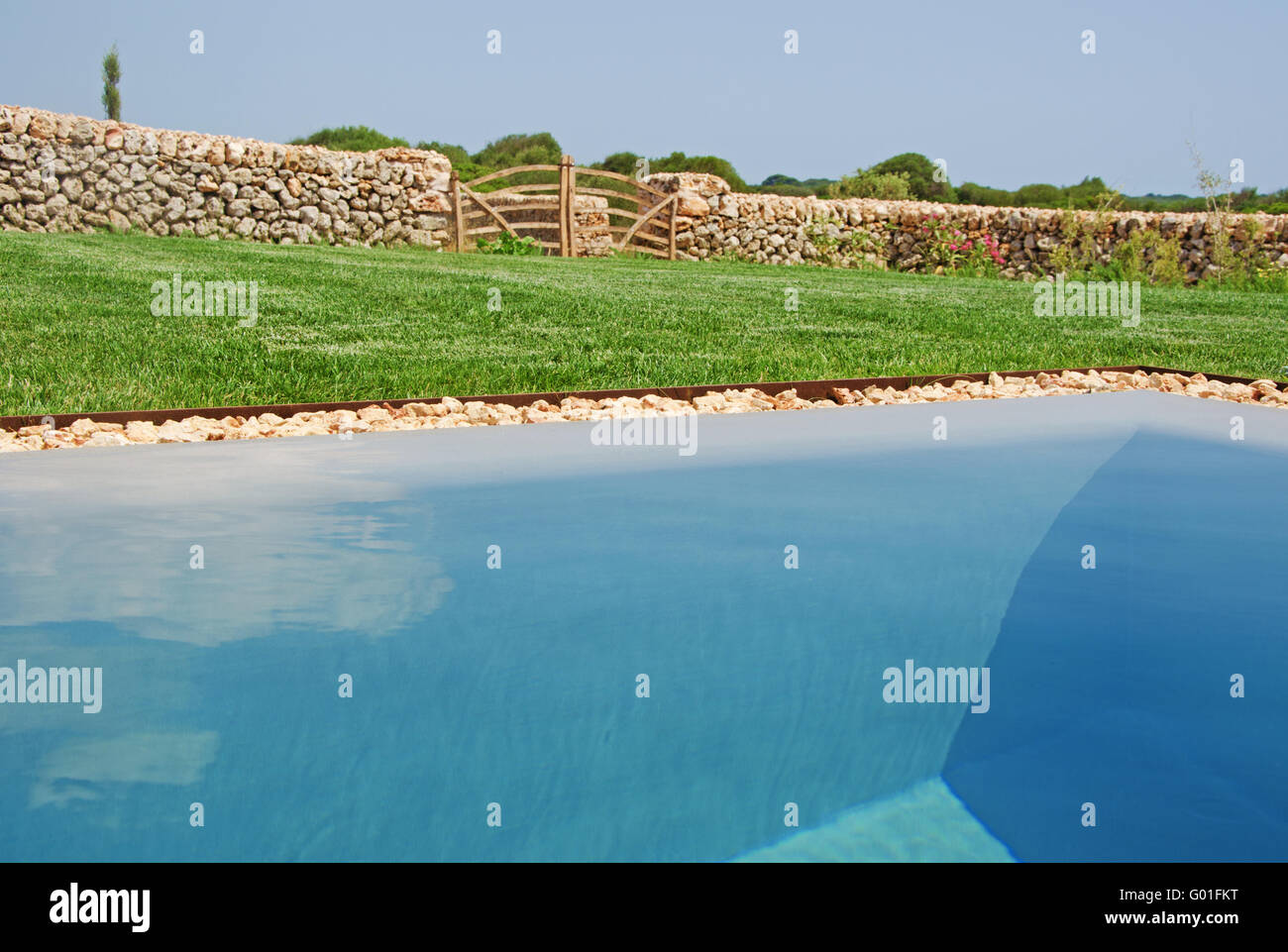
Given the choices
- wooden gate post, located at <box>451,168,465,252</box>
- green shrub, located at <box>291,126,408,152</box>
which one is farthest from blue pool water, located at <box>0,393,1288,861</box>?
green shrub, located at <box>291,126,408,152</box>

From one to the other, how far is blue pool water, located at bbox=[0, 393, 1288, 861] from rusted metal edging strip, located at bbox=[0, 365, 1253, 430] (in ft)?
2.16

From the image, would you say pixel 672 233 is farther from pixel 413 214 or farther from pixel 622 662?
pixel 622 662

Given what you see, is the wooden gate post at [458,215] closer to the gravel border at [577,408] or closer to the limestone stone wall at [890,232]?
the limestone stone wall at [890,232]

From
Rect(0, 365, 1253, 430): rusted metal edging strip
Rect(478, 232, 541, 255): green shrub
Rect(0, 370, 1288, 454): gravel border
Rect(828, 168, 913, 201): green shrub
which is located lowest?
Rect(0, 370, 1288, 454): gravel border

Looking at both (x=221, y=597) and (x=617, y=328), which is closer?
(x=221, y=597)

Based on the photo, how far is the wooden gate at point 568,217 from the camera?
19.1 metres

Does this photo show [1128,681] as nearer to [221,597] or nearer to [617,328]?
[221,597]

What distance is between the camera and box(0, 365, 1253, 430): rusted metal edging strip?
5.58 m

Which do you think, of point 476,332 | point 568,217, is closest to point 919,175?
point 568,217

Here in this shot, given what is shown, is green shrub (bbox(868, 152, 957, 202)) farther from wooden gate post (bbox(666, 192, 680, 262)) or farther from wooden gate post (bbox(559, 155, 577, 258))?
wooden gate post (bbox(559, 155, 577, 258))

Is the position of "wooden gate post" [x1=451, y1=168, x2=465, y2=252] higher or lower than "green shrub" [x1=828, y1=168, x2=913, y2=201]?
lower
